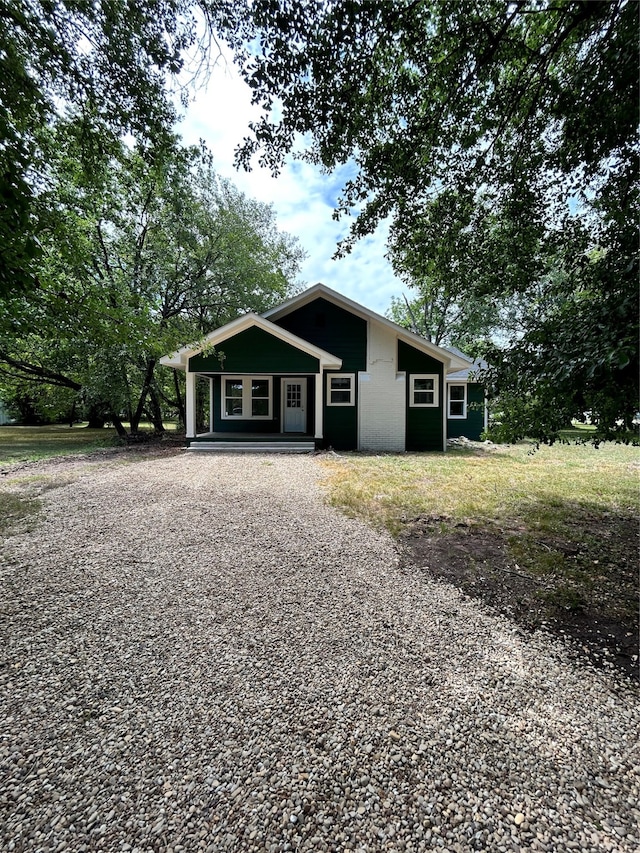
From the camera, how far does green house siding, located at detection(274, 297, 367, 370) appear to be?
42.5 ft

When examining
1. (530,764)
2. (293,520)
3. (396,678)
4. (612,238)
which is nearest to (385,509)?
(293,520)

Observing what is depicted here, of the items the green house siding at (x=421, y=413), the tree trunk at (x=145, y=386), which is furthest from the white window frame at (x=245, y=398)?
the green house siding at (x=421, y=413)

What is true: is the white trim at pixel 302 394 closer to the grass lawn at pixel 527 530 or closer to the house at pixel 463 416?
the grass lawn at pixel 527 530

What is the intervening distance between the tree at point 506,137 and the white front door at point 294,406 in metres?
9.01

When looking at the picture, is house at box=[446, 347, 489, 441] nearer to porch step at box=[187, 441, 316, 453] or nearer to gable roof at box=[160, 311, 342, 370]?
gable roof at box=[160, 311, 342, 370]

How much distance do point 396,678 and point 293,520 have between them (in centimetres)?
292

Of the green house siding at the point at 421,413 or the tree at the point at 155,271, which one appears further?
the green house siding at the point at 421,413

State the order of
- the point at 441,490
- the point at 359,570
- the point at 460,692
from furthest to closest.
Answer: the point at 441,490 < the point at 359,570 < the point at 460,692

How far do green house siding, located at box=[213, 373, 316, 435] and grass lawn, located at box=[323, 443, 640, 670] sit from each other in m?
5.06

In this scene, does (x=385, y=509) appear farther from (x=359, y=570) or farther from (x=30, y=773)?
(x=30, y=773)

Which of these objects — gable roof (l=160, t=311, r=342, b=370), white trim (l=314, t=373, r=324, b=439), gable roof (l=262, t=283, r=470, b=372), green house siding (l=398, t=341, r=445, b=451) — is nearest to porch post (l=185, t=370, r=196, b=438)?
gable roof (l=160, t=311, r=342, b=370)

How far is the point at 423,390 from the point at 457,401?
13.6ft

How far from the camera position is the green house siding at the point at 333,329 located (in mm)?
12940

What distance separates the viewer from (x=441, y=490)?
667 cm
